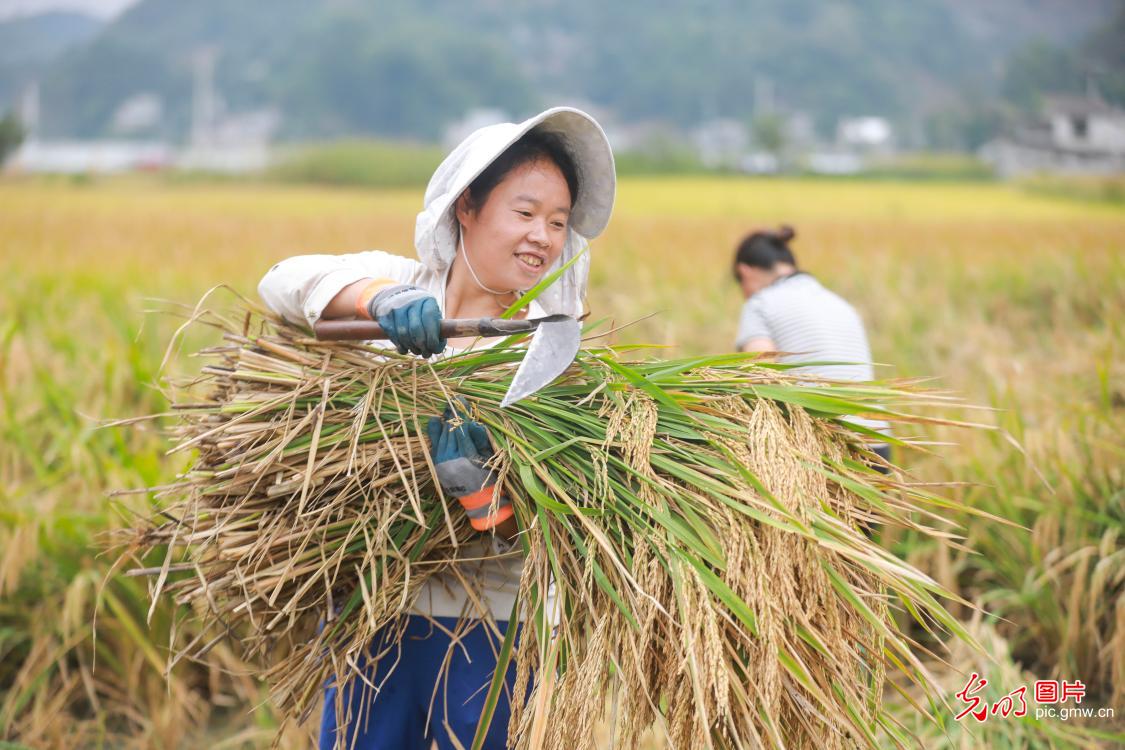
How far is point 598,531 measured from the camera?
1316mm

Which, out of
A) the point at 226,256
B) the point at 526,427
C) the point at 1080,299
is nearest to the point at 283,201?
the point at 226,256

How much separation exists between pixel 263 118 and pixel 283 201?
187 ft

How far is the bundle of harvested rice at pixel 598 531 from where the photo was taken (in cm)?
129

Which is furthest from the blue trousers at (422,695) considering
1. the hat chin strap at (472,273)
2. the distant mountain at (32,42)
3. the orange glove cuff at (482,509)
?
the distant mountain at (32,42)

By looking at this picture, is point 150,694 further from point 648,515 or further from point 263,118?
point 263,118

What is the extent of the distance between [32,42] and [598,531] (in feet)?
212

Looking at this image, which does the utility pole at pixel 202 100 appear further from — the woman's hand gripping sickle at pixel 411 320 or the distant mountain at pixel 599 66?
the woman's hand gripping sickle at pixel 411 320

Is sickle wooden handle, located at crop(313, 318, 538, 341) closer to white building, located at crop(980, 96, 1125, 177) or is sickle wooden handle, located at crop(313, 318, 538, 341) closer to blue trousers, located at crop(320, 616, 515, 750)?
blue trousers, located at crop(320, 616, 515, 750)

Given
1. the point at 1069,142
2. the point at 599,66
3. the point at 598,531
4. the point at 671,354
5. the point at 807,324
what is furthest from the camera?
the point at 599,66

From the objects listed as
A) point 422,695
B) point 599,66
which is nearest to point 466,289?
point 422,695

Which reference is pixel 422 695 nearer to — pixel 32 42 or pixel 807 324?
pixel 807 324

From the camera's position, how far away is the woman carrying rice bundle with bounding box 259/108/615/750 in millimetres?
1521

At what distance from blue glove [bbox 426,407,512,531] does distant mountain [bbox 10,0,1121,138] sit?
2276 inches

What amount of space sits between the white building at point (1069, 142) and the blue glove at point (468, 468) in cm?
1107
